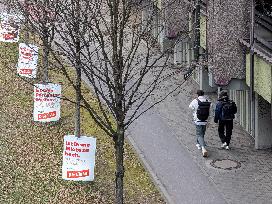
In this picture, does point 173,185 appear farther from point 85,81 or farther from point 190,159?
point 85,81

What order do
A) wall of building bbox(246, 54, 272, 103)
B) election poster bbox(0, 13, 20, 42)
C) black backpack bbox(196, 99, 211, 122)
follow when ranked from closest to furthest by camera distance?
1. wall of building bbox(246, 54, 272, 103)
2. black backpack bbox(196, 99, 211, 122)
3. election poster bbox(0, 13, 20, 42)

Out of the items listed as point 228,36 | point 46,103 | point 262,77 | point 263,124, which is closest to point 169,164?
point 263,124

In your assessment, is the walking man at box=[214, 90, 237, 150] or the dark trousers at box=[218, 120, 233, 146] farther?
the dark trousers at box=[218, 120, 233, 146]

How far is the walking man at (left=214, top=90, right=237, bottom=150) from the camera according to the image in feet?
53.5

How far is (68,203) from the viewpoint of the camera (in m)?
13.6

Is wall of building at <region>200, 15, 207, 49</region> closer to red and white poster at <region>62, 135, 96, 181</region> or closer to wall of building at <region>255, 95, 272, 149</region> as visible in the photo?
wall of building at <region>255, 95, 272, 149</region>

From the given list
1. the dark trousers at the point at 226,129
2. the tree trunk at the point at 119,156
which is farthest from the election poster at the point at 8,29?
the tree trunk at the point at 119,156

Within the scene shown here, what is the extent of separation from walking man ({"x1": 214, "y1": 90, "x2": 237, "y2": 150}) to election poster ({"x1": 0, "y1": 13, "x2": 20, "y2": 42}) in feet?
25.1

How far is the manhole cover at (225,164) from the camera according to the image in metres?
15.7

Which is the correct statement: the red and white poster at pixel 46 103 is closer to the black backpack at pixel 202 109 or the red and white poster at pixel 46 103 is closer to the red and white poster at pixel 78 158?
the red and white poster at pixel 78 158

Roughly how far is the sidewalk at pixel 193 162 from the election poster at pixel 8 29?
561 centimetres

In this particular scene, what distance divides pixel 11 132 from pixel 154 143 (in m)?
3.56

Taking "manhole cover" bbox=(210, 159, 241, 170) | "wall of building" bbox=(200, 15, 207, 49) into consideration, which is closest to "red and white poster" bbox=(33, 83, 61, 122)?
"manhole cover" bbox=(210, 159, 241, 170)

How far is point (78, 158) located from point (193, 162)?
326 cm
